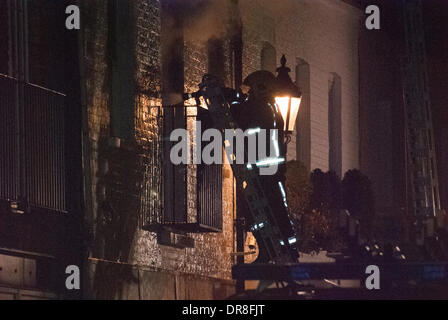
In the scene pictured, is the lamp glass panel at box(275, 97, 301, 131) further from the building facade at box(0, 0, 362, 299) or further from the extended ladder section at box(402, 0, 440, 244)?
the extended ladder section at box(402, 0, 440, 244)

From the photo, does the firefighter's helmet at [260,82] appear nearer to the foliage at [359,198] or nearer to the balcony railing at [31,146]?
the balcony railing at [31,146]

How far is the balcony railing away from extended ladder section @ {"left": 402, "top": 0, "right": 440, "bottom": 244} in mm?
9836

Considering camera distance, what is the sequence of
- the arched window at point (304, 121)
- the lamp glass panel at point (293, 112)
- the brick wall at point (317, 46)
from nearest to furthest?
1. the lamp glass panel at point (293, 112)
2. the brick wall at point (317, 46)
3. the arched window at point (304, 121)

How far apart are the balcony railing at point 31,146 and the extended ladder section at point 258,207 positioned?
7.19 ft

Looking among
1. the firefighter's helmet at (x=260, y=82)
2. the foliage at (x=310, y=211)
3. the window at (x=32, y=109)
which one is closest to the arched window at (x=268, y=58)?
the foliage at (x=310, y=211)

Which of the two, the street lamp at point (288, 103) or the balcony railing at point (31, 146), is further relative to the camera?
the street lamp at point (288, 103)

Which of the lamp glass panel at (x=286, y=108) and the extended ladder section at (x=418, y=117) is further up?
the extended ladder section at (x=418, y=117)

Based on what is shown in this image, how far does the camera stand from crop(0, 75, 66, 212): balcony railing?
58.9 ft

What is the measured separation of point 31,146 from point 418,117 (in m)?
10.9

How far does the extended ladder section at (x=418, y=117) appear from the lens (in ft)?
89.6

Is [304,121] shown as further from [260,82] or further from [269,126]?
[269,126]
